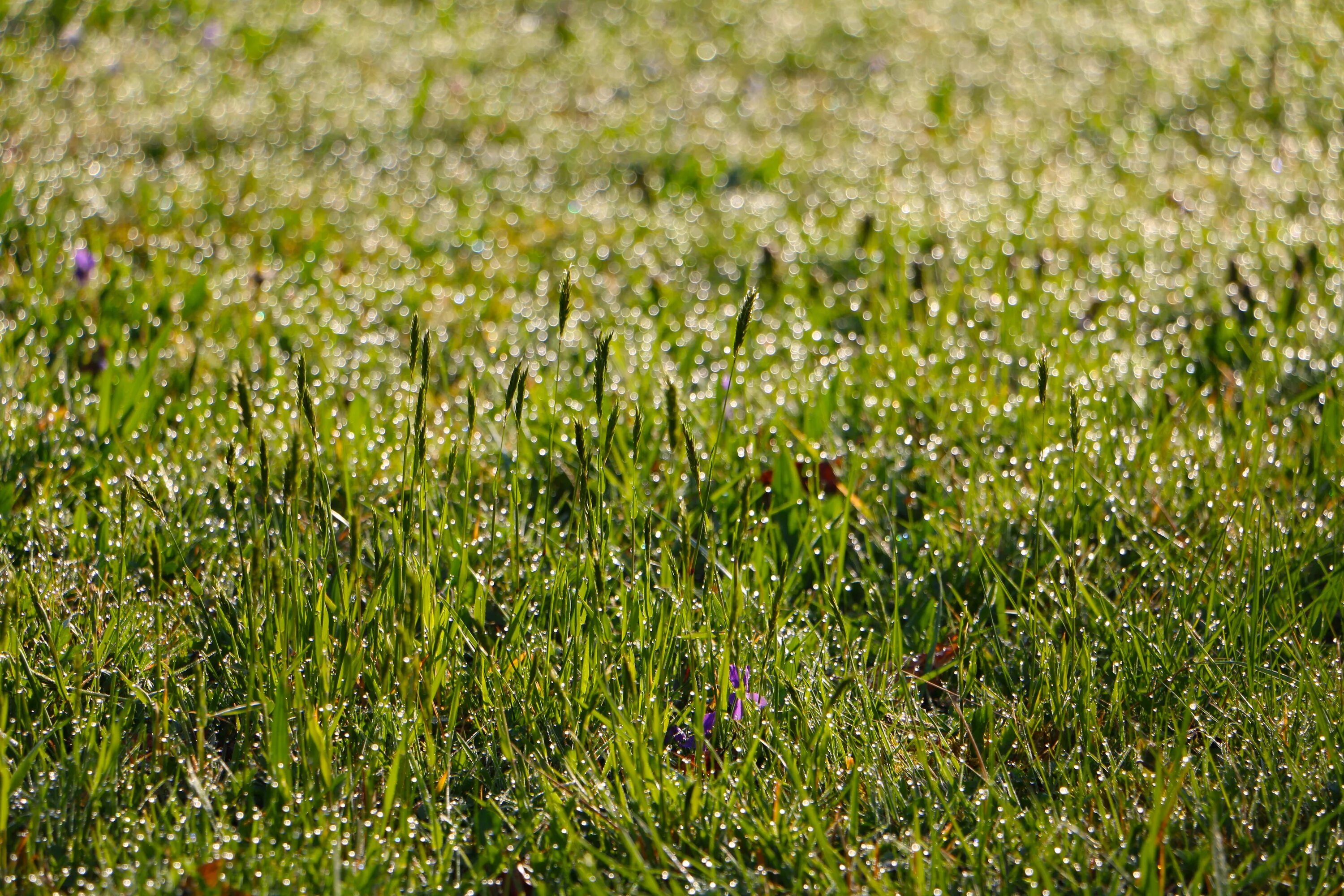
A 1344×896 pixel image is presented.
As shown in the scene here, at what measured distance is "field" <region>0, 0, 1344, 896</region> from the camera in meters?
1.44

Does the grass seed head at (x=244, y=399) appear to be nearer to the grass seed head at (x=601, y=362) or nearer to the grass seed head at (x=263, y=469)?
the grass seed head at (x=263, y=469)

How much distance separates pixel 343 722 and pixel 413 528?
0.29 m

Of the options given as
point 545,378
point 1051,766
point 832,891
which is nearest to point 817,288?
point 545,378

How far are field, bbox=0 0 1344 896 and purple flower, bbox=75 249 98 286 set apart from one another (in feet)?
0.18

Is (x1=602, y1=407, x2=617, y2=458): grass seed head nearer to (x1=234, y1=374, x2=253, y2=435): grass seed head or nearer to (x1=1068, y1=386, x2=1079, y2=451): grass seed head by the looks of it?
(x1=234, y1=374, x2=253, y2=435): grass seed head

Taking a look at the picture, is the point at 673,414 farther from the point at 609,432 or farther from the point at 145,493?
the point at 145,493

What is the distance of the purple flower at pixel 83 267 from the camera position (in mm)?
2982

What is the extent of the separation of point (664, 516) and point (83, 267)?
79.9 inches

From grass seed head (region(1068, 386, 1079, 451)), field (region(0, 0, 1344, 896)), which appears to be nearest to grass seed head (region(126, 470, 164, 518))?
field (region(0, 0, 1344, 896))

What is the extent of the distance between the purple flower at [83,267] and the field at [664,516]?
0.18 ft

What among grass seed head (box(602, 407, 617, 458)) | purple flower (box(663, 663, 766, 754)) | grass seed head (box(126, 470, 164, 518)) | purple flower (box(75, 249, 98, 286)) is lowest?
purple flower (box(663, 663, 766, 754))

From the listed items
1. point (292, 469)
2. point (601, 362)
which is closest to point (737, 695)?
point (601, 362)

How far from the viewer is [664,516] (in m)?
1.77

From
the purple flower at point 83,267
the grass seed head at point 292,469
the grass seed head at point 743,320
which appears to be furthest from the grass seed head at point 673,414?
the purple flower at point 83,267
